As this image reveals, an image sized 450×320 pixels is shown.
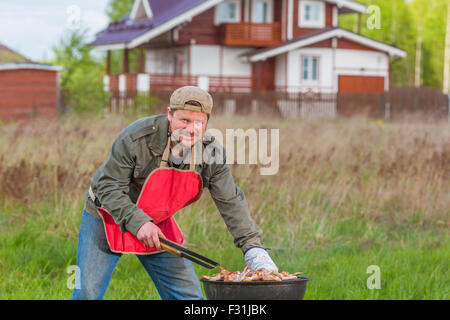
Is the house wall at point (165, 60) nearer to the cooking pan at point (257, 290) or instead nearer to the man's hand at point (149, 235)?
the man's hand at point (149, 235)

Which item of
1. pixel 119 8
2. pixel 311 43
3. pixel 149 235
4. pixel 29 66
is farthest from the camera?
pixel 119 8

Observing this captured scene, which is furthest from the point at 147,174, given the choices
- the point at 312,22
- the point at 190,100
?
the point at 312,22

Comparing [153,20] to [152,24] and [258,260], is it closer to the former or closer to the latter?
[152,24]

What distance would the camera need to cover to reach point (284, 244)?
22.7 ft

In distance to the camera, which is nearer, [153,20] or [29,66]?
[29,66]

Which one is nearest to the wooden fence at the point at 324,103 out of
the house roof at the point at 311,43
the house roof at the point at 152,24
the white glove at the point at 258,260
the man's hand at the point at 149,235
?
the house roof at the point at 311,43

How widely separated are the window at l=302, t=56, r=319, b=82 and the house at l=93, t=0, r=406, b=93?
4 cm

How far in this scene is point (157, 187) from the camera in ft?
13.4

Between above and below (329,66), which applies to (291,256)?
below

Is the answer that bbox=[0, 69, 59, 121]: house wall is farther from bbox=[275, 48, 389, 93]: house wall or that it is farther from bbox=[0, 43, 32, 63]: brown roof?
bbox=[275, 48, 389, 93]: house wall

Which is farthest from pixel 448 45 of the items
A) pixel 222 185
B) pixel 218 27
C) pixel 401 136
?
pixel 222 185

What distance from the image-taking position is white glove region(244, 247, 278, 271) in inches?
146

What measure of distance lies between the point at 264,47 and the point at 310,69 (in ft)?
7.62
